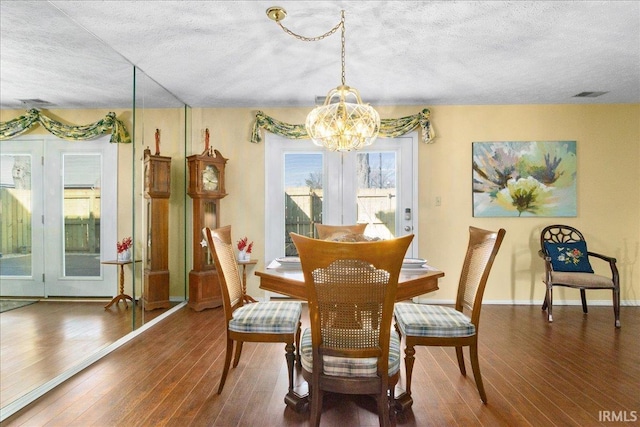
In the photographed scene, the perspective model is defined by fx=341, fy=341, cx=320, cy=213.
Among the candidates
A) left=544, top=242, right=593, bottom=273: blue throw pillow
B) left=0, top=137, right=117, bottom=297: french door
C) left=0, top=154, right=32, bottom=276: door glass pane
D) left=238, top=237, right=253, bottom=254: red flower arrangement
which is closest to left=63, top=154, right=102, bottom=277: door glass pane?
left=0, top=137, right=117, bottom=297: french door

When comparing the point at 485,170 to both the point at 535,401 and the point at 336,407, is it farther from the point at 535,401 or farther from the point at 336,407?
the point at 336,407

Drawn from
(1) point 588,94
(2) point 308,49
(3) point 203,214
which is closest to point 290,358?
(2) point 308,49

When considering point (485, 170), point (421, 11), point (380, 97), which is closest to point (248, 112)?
point (380, 97)

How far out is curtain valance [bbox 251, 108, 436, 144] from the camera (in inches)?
159

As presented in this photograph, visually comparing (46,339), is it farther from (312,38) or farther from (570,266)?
(570,266)

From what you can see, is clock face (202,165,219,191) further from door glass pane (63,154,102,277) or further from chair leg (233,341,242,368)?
chair leg (233,341,242,368)

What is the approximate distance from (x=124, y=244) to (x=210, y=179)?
1.28 m

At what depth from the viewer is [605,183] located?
13.3ft

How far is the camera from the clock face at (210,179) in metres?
3.90

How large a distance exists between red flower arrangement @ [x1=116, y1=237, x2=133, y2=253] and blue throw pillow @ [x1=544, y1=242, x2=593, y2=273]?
420 centimetres

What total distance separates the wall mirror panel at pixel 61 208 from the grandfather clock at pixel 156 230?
0.69 feet

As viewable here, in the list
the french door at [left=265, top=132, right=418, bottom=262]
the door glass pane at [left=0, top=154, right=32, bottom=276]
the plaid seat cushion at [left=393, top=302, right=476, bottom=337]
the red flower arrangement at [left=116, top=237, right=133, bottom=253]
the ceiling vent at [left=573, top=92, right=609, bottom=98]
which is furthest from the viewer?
the french door at [left=265, top=132, right=418, bottom=262]

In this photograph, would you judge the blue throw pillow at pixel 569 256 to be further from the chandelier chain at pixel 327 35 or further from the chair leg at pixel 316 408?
the chair leg at pixel 316 408

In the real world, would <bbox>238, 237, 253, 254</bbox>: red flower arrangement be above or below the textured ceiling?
below
